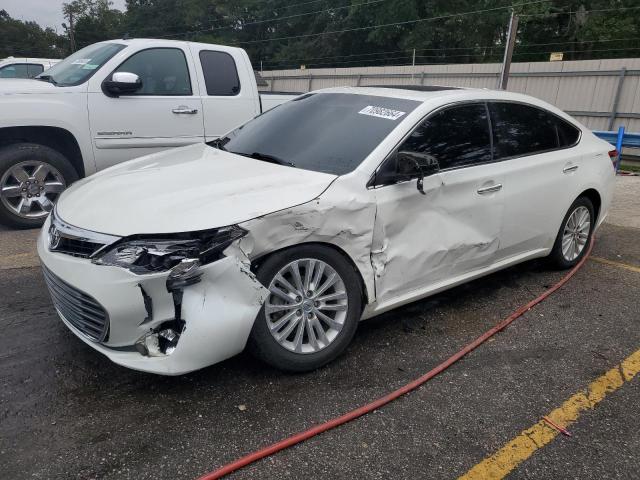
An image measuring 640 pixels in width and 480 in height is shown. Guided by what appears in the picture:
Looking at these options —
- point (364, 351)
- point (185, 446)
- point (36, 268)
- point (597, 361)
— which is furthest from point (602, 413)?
point (36, 268)

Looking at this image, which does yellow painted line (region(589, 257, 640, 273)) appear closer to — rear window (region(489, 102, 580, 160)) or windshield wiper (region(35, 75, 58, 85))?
rear window (region(489, 102, 580, 160))

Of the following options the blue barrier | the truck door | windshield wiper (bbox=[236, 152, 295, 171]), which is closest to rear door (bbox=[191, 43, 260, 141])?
the truck door

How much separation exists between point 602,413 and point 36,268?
14.0 feet

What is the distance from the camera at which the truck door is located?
5629 mm

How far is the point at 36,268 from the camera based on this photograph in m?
4.45

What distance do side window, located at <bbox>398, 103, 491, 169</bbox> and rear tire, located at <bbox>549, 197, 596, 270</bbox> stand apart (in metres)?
1.32

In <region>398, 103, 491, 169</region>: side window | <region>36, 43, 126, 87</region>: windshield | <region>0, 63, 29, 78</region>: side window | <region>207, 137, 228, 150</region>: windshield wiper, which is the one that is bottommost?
<region>0, 63, 29, 78</region>: side window

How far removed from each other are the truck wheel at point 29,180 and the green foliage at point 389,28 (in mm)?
22329

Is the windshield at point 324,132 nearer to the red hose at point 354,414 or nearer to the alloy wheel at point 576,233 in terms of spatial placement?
the red hose at point 354,414

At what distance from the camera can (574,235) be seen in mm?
4812

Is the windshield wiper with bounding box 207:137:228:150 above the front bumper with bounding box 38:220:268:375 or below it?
above

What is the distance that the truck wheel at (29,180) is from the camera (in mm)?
5277

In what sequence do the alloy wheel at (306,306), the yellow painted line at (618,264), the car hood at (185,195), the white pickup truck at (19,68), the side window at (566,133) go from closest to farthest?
1. the car hood at (185,195)
2. the alloy wheel at (306,306)
3. the side window at (566,133)
4. the yellow painted line at (618,264)
5. the white pickup truck at (19,68)

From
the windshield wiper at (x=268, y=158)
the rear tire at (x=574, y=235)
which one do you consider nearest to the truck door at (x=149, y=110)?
the windshield wiper at (x=268, y=158)
